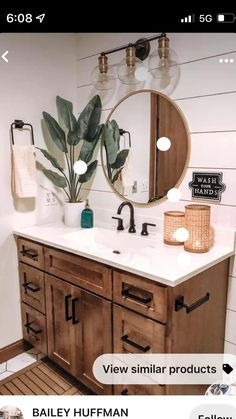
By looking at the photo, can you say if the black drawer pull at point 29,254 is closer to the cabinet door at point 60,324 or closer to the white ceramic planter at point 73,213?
the cabinet door at point 60,324

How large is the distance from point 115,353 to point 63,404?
62 centimetres

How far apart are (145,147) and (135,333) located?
924mm

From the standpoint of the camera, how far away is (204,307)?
1215 mm

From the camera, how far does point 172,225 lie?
1.38m

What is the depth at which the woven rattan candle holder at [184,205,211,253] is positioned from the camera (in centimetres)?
126

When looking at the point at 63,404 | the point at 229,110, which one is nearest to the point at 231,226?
the point at 229,110

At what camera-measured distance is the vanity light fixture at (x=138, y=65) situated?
140 centimetres

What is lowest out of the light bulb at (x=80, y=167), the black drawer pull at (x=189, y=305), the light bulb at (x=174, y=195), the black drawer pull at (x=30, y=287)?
the black drawer pull at (x=30, y=287)

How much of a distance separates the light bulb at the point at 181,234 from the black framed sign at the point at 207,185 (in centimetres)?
19

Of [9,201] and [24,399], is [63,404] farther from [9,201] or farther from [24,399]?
[9,201]

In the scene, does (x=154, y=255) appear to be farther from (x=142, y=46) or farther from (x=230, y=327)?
(x=142, y=46)

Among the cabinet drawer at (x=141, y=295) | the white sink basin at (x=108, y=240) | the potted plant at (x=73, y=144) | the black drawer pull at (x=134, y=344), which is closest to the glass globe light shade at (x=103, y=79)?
the potted plant at (x=73, y=144)
